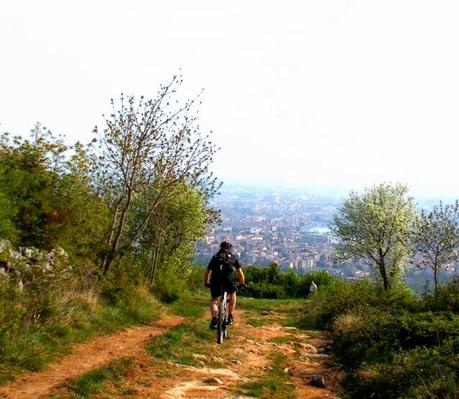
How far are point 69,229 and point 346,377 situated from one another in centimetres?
1034

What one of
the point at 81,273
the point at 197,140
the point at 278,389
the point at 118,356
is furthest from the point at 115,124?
the point at 278,389

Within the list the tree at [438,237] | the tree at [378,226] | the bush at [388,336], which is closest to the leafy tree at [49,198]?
the bush at [388,336]

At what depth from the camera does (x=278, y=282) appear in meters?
41.2

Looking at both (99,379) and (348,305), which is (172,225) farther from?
(99,379)

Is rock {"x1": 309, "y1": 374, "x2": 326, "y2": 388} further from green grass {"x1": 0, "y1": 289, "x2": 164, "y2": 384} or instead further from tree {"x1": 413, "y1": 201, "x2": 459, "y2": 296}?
tree {"x1": 413, "y1": 201, "x2": 459, "y2": 296}

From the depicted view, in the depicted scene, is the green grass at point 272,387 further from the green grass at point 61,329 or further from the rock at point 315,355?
the green grass at point 61,329

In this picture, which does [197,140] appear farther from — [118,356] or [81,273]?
[118,356]

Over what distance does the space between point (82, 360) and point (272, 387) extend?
413cm

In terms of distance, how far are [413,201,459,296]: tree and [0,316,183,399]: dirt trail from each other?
73.0 feet

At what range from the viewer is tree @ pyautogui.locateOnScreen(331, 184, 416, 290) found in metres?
A: 41.6

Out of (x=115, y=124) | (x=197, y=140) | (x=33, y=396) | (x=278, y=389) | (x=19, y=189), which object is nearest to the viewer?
(x=33, y=396)

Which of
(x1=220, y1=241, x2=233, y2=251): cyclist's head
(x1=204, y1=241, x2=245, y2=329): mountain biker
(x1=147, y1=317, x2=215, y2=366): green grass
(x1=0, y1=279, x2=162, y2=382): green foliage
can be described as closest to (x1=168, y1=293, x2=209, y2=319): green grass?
(x1=0, y1=279, x2=162, y2=382): green foliage

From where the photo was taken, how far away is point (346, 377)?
11.0m

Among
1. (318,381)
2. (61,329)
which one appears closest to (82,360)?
(61,329)
